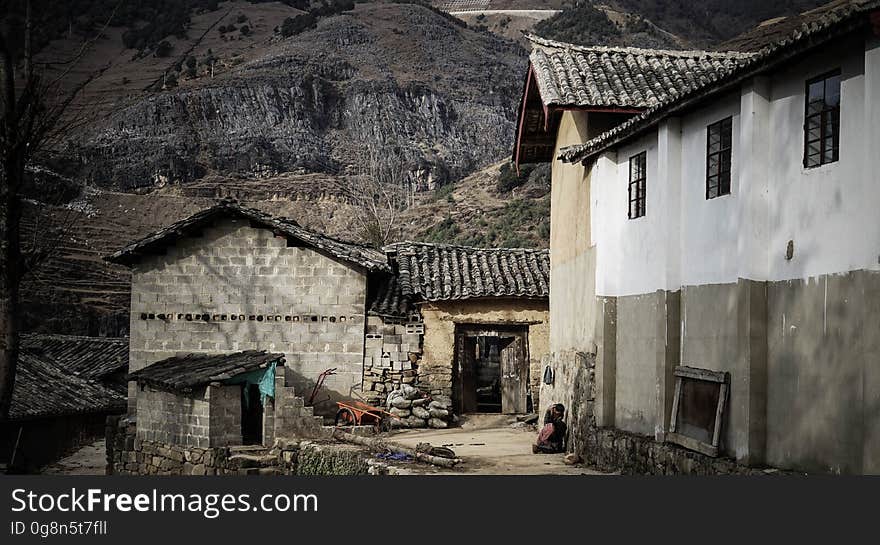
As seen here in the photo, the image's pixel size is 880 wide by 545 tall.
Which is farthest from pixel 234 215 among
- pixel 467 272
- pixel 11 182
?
pixel 11 182

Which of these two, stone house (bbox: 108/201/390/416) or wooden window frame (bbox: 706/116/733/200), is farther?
stone house (bbox: 108/201/390/416)

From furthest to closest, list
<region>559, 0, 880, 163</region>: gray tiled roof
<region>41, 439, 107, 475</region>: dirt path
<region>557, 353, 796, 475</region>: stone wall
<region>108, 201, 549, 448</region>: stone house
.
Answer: <region>41, 439, 107, 475</region>: dirt path
<region>108, 201, 549, 448</region>: stone house
<region>557, 353, 796, 475</region>: stone wall
<region>559, 0, 880, 163</region>: gray tiled roof

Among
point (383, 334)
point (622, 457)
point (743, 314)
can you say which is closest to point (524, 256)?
point (383, 334)

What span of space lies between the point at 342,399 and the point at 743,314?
11854mm

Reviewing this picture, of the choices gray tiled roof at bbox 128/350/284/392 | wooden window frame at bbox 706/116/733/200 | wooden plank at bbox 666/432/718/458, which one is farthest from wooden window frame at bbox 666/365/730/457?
gray tiled roof at bbox 128/350/284/392

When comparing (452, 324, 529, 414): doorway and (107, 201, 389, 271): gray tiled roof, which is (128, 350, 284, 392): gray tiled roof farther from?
(452, 324, 529, 414): doorway

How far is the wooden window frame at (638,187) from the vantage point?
48.4ft

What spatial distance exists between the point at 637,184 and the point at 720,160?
2657 millimetres

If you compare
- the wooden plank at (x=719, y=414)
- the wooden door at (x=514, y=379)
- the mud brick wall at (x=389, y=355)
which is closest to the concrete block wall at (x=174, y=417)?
the mud brick wall at (x=389, y=355)

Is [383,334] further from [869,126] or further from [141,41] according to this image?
[141,41]

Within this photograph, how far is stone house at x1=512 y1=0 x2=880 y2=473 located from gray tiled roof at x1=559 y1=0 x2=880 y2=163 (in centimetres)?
2

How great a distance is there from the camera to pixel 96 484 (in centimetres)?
907

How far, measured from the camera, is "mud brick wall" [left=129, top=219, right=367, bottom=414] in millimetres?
21703

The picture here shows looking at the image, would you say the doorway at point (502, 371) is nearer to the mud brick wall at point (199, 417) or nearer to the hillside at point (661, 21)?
the mud brick wall at point (199, 417)
